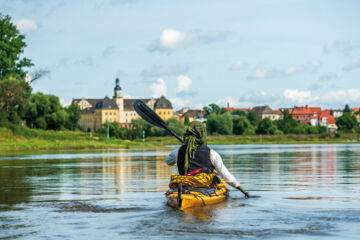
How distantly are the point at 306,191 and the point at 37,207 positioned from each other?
24.6 ft

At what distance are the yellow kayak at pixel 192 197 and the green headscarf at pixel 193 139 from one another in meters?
0.55

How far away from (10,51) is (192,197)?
245ft

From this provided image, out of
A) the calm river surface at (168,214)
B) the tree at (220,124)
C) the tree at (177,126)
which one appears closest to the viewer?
the calm river surface at (168,214)

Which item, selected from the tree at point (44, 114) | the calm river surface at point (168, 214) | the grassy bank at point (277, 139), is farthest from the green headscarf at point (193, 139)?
the grassy bank at point (277, 139)

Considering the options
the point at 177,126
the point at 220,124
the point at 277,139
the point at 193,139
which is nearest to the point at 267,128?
the point at 220,124

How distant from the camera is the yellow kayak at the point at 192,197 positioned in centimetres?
1112

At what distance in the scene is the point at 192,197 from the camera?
11227 mm

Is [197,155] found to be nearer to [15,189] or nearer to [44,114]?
[15,189]

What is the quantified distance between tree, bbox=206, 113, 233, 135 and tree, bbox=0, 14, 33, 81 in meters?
95.3

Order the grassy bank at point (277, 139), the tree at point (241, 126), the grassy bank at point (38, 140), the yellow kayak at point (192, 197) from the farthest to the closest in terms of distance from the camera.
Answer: the tree at point (241, 126)
the grassy bank at point (277, 139)
the grassy bank at point (38, 140)
the yellow kayak at point (192, 197)

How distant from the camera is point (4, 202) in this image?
1358 cm

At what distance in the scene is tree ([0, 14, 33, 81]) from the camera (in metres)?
79.7

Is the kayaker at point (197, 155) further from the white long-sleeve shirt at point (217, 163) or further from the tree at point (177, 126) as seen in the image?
the tree at point (177, 126)

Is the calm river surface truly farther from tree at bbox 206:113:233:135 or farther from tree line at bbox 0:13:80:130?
tree at bbox 206:113:233:135
